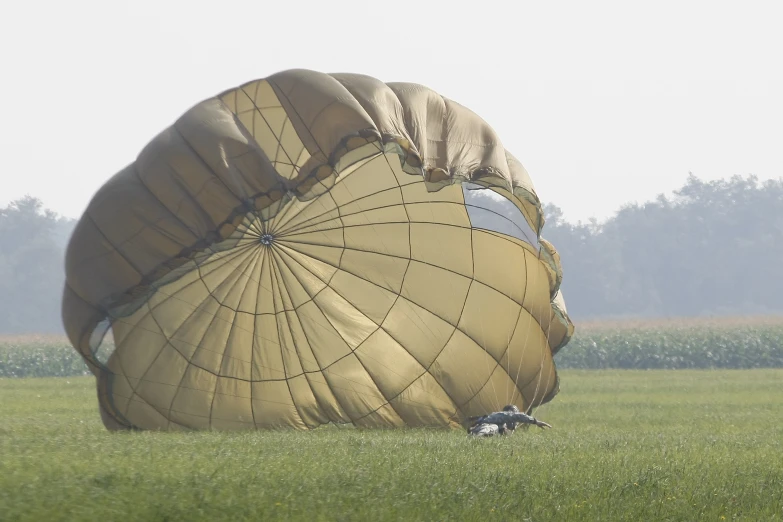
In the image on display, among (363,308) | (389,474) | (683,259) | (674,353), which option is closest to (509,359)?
(363,308)

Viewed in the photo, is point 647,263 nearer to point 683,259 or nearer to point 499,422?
point 683,259

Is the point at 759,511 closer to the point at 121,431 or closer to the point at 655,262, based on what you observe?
the point at 121,431

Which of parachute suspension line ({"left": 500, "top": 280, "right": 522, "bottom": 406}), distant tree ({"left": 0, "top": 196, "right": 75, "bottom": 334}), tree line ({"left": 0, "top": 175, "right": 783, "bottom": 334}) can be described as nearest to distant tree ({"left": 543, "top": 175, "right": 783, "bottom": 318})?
tree line ({"left": 0, "top": 175, "right": 783, "bottom": 334})

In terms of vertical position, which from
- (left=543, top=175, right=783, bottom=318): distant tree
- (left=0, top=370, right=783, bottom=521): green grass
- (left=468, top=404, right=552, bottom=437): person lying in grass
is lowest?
(left=543, top=175, right=783, bottom=318): distant tree

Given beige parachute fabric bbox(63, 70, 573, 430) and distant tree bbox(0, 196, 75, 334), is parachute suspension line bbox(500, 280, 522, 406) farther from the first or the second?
distant tree bbox(0, 196, 75, 334)

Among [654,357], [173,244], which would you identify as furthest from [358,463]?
[654,357]
